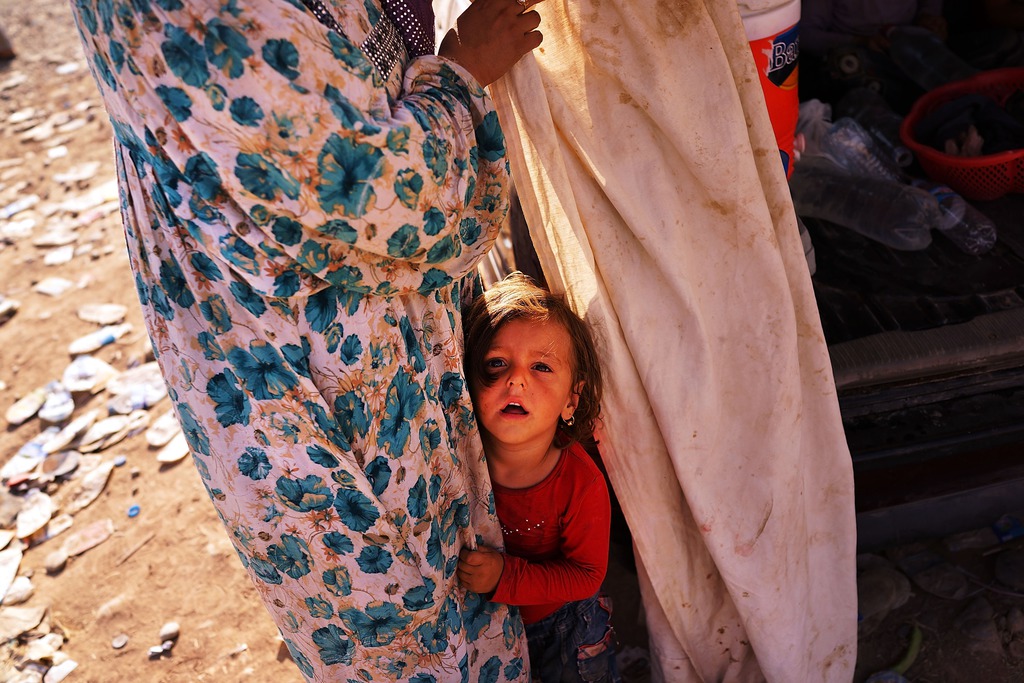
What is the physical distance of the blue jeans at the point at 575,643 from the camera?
1.87 metres

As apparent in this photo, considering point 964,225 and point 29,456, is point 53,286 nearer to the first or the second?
point 29,456

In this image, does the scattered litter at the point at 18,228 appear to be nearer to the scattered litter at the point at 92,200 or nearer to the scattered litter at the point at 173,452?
the scattered litter at the point at 92,200

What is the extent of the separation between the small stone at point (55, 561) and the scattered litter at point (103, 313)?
1.35 metres

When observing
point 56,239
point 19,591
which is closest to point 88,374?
point 19,591

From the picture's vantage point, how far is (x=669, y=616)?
1790 millimetres

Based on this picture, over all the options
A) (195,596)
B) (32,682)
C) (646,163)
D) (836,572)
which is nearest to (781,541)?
(836,572)

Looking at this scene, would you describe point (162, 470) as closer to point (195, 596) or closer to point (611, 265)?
point (195, 596)

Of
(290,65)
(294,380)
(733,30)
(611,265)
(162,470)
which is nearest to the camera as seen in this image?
(290,65)

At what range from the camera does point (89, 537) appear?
2.89 metres

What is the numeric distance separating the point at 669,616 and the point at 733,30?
1209 mm

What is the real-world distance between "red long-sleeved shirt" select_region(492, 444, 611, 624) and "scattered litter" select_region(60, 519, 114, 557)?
1.87 meters

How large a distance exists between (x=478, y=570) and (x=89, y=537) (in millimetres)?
1986

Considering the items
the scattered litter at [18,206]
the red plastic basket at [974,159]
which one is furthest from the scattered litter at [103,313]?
the red plastic basket at [974,159]

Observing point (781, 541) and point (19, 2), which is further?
point (19, 2)
